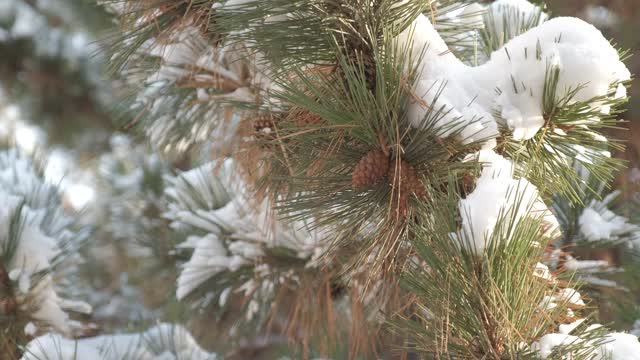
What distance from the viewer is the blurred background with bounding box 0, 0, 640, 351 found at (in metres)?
1.96

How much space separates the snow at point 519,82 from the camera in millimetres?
815

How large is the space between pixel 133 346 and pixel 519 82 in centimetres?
112

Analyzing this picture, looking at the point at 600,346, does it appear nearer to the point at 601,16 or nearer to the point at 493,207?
the point at 493,207

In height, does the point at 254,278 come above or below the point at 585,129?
below

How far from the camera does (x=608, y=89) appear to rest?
A: 83cm

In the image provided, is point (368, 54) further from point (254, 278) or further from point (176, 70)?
point (254, 278)

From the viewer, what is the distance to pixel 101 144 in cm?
353

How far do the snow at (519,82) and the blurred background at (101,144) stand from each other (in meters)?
0.63

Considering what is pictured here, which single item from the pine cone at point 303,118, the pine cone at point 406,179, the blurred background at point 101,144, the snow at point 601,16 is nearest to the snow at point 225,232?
the blurred background at point 101,144

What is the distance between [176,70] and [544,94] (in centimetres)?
83

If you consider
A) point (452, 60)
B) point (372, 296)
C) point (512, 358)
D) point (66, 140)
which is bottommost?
point (512, 358)

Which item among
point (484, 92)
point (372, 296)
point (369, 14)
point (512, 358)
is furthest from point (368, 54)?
point (372, 296)

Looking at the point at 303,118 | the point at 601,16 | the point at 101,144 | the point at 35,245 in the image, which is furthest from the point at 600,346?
the point at 101,144

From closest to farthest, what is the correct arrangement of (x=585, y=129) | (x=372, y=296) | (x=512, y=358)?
1. (x=512, y=358)
2. (x=585, y=129)
3. (x=372, y=296)
